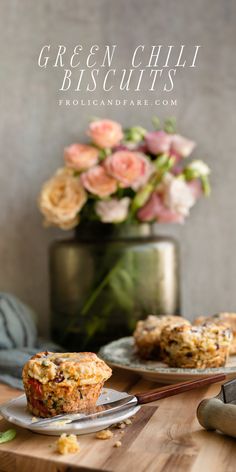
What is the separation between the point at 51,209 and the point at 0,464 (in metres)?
0.84

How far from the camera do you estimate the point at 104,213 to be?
1.67 m

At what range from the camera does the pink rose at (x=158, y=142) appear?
5.67 feet

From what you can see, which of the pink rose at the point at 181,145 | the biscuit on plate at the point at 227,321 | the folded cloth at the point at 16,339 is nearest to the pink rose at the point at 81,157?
the pink rose at the point at 181,145

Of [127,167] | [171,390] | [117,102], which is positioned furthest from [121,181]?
[171,390]

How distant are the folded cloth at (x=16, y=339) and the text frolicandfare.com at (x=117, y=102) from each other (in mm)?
618

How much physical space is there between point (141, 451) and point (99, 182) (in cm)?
83

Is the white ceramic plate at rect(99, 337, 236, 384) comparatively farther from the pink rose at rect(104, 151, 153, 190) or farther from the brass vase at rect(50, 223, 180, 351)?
the pink rose at rect(104, 151, 153, 190)

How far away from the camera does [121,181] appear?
5.41 feet

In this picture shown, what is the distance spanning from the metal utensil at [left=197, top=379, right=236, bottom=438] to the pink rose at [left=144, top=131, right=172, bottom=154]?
0.82 m

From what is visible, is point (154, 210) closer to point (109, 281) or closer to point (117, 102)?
point (109, 281)

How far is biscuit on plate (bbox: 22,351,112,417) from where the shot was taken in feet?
3.40

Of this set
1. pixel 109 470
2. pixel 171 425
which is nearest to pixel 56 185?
pixel 171 425

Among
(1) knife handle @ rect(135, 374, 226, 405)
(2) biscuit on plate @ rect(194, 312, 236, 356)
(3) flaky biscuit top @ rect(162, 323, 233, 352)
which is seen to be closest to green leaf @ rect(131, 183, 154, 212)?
(2) biscuit on plate @ rect(194, 312, 236, 356)

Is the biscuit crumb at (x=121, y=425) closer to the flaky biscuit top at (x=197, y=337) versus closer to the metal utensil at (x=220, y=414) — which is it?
the metal utensil at (x=220, y=414)
